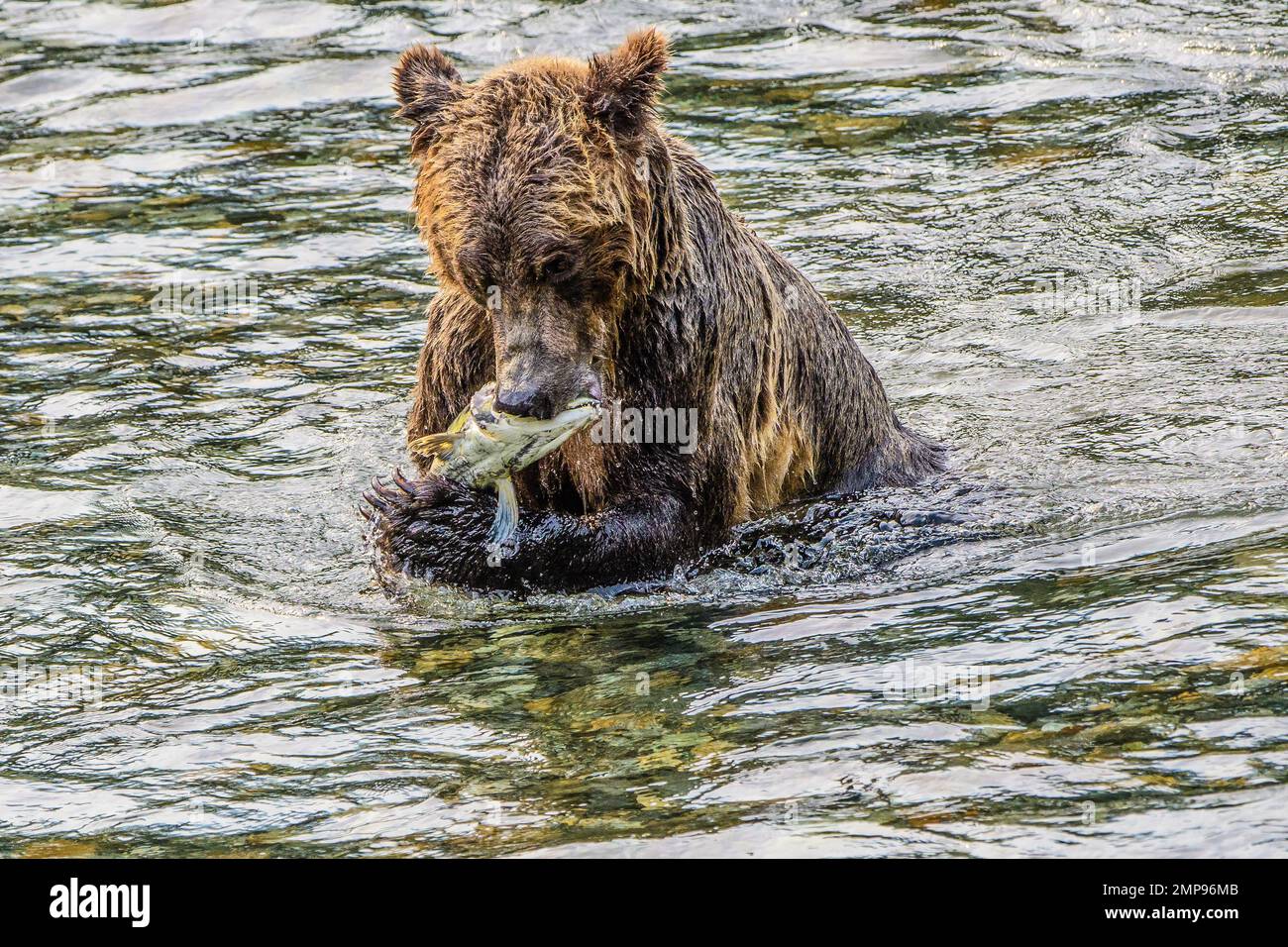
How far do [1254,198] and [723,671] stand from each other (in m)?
7.29

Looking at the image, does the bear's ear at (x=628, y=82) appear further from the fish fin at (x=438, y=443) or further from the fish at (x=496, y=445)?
the fish fin at (x=438, y=443)

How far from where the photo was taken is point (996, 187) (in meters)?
12.2

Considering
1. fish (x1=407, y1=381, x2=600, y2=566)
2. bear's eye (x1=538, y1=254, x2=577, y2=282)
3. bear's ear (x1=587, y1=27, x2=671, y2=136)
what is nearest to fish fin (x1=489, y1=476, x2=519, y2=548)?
fish (x1=407, y1=381, x2=600, y2=566)

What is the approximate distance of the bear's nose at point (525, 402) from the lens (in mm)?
5859

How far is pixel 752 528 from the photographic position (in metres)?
7.39

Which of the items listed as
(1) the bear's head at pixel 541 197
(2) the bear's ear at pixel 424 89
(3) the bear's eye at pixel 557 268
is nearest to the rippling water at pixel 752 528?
(1) the bear's head at pixel 541 197

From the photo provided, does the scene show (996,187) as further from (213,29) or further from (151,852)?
(151,852)

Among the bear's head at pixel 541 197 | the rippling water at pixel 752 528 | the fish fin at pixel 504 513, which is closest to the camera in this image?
the rippling water at pixel 752 528

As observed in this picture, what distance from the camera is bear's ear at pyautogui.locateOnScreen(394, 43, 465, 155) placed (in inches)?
242

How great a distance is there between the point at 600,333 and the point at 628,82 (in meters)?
0.90

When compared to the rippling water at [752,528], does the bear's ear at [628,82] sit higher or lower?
higher

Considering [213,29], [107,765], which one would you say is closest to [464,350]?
[107,765]

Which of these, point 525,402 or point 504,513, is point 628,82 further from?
point 504,513

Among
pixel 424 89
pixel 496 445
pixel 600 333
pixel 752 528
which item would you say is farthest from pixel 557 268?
pixel 752 528
